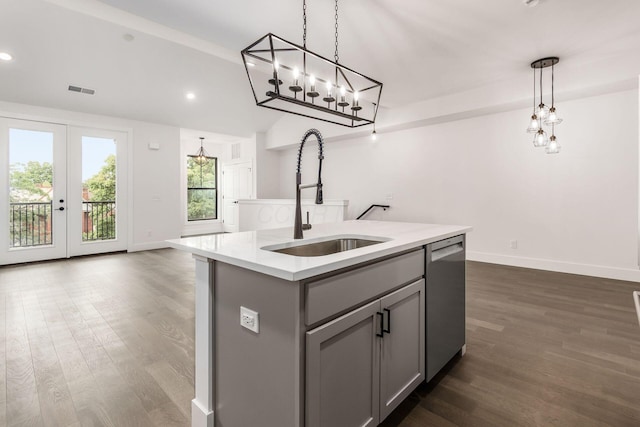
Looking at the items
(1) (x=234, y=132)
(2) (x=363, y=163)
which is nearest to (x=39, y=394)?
(2) (x=363, y=163)

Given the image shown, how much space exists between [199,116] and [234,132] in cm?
121

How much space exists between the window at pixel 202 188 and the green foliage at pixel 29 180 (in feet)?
12.6

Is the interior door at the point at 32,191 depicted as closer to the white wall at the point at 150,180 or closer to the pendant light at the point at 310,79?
the white wall at the point at 150,180

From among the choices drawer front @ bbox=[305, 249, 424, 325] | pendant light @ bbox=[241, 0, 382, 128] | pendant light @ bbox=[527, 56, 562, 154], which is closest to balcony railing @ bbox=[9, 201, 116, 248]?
pendant light @ bbox=[241, 0, 382, 128]

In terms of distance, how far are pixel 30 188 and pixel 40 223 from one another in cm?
61

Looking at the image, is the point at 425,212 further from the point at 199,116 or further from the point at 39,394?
the point at 39,394

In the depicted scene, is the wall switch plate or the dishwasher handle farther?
the dishwasher handle

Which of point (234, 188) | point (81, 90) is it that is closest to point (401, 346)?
point (81, 90)

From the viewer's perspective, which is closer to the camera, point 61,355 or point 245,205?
point 61,355

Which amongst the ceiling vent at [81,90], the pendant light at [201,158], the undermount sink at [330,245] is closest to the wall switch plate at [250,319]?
the undermount sink at [330,245]

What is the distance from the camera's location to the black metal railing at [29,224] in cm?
525

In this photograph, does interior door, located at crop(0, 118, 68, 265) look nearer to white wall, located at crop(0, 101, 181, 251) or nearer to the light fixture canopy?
white wall, located at crop(0, 101, 181, 251)

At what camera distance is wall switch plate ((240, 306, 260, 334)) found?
123 cm

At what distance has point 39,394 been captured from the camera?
1.84 meters
